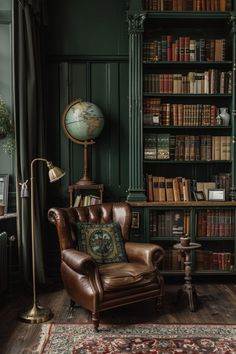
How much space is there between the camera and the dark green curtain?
4477 millimetres

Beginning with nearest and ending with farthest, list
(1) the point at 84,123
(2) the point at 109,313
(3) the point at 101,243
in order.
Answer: (2) the point at 109,313, (3) the point at 101,243, (1) the point at 84,123

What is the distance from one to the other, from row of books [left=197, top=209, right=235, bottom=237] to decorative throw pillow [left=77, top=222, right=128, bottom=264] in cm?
105

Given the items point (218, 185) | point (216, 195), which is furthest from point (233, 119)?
point (216, 195)

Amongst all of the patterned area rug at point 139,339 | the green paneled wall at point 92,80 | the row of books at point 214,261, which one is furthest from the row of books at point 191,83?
the patterned area rug at point 139,339

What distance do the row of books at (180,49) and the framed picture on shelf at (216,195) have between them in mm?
1449

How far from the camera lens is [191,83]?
16.3 ft

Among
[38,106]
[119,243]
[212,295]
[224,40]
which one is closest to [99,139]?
[38,106]

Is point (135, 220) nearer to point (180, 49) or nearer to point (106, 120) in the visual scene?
point (106, 120)

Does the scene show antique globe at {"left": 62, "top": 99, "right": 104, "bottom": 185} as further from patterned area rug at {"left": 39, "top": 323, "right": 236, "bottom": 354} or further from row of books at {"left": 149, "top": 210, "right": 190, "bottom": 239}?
patterned area rug at {"left": 39, "top": 323, "right": 236, "bottom": 354}

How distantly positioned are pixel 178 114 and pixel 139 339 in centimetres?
254

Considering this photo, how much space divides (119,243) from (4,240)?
1.09 meters

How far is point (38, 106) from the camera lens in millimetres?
4738

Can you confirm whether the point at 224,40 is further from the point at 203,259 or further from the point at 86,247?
the point at 86,247

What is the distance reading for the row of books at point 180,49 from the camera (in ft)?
→ 16.1
